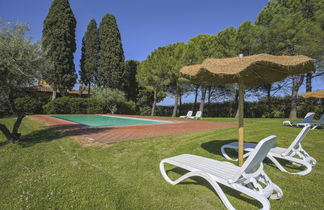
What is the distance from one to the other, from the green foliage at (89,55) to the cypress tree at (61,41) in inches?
176

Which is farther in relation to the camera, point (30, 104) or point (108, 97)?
point (108, 97)

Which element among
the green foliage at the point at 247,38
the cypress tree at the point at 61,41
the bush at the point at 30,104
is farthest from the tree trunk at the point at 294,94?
the bush at the point at 30,104

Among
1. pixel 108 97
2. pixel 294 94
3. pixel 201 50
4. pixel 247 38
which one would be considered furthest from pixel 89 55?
pixel 294 94

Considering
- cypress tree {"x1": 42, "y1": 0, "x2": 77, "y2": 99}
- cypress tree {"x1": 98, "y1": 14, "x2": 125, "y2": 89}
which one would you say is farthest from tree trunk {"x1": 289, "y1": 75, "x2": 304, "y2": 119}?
cypress tree {"x1": 42, "y1": 0, "x2": 77, "y2": 99}

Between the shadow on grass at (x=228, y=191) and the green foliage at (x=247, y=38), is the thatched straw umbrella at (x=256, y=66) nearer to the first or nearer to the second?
the shadow on grass at (x=228, y=191)

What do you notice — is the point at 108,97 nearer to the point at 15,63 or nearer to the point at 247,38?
the point at 15,63

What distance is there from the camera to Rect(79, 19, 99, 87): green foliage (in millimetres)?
27812

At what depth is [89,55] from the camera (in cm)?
2788

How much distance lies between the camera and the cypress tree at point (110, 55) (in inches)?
995

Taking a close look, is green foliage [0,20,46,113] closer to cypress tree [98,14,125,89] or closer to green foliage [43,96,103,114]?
green foliage [43,96,103,114]

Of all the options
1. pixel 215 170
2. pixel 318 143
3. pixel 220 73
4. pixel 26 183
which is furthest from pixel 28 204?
pixel 318 143

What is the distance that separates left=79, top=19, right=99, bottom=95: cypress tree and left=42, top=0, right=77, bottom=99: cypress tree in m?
4.48

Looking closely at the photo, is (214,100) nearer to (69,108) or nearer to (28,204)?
(69,108)

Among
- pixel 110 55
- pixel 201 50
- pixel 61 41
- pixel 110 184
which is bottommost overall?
pixel 110 184
